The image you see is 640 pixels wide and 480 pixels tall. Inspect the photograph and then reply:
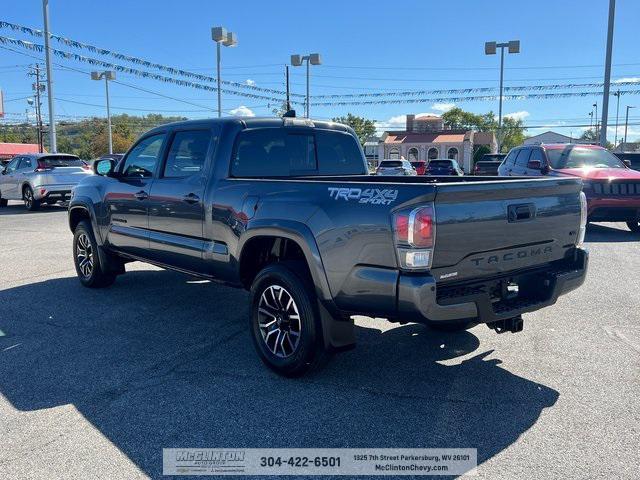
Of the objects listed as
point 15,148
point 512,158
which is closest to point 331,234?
point 512,158

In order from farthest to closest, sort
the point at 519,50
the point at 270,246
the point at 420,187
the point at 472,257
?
the point at 519,50 < the point at 270,246 < the point at 472,257 < the point at 420,187

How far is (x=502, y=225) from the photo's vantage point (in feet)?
12.2

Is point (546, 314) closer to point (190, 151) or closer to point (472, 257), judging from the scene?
point (472, 257)

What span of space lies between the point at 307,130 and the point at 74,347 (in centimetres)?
287

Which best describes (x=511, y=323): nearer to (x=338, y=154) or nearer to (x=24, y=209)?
(x=338, y=154)

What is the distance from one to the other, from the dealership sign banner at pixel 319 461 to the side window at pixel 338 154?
10.1 feet

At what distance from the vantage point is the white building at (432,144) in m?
61.3

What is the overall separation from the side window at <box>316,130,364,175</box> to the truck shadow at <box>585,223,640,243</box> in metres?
6.70

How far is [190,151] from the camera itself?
5320 millimetres

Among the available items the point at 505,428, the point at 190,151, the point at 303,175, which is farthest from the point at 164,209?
the point at 505,428

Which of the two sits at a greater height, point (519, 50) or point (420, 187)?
point (519, 50)

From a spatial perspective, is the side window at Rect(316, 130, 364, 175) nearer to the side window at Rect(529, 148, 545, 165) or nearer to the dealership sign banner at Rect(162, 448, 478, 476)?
the dealership sign banner at Rect(162, 448, 478, 476)

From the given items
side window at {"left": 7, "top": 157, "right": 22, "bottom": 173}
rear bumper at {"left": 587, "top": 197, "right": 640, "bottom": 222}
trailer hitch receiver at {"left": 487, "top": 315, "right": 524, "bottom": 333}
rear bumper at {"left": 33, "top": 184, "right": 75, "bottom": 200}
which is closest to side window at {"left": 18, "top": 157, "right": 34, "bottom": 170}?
side window at {"left": 7, "top": 157, "right": 22, "bottom": 173}

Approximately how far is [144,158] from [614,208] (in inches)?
359
